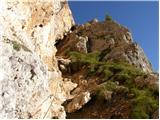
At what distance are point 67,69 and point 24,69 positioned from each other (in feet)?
68.8

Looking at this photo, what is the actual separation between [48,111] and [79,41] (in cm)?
2649

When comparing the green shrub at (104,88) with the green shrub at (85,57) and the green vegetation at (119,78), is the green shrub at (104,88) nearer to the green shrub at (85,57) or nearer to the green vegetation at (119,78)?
the green vegetation at (119,78)

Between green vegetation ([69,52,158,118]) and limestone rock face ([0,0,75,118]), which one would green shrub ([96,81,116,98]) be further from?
limestone rock face ([0,0,75,118])

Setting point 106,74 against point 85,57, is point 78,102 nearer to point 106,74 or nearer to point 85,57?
point 106,74

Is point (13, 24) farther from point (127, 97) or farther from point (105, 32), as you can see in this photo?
point (105, 32)

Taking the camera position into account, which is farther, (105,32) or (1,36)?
(105,32)

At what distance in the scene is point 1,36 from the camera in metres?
24.9

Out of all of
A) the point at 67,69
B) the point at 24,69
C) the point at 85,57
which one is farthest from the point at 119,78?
the point at 24,69

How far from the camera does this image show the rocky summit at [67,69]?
949 inches

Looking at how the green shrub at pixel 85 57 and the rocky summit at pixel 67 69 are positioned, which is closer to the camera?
the rocky summit at pixel 67 69

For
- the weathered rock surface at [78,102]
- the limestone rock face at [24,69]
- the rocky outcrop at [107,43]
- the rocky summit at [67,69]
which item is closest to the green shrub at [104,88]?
the rocky summit at [67,69]

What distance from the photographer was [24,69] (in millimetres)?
24531

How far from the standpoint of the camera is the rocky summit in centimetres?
2410

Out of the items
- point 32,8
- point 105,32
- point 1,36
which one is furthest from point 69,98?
point 105,32
